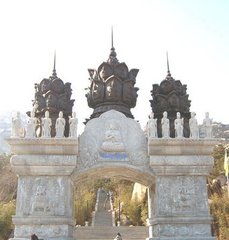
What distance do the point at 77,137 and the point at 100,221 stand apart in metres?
16.7

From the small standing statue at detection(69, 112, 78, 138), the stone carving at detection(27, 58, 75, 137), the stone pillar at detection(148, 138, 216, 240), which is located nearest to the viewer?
the stone pillar at detection(148, 138, 216, 240)

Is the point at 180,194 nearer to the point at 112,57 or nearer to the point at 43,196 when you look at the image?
the point at 43,196

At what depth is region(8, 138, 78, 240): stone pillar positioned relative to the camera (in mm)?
13062

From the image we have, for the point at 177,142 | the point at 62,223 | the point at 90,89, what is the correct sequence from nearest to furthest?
the point at 62,223 < the point at 177,142 < the point at 90,89

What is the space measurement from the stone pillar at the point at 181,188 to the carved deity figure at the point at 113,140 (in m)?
1.08

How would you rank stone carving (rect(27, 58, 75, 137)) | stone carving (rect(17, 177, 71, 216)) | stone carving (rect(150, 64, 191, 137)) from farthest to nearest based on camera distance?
stone carving (rect(150, 64, 191, 137))
stone carving (rect(27, 58, 75, 137))
stone carving (rect(17, 177, 71, 216))

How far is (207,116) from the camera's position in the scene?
577 inches

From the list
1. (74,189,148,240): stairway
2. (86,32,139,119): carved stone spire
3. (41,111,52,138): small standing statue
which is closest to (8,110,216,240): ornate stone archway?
(41,111,52,138): small standing statue

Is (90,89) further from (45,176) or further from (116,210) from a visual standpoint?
(116,210)

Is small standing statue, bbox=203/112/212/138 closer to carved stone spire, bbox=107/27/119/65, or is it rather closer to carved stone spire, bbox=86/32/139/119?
carved stone spire, bbox=86/32/139/119

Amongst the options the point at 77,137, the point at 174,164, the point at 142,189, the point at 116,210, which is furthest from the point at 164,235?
the point at 116,210

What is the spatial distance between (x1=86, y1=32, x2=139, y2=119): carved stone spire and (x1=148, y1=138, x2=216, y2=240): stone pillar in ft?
8.18

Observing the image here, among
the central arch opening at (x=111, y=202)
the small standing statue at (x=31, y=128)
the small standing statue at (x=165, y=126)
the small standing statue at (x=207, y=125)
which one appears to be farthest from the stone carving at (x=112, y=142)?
the small standing statue at (x=207, y=125)

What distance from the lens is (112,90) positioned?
15.4 meters
